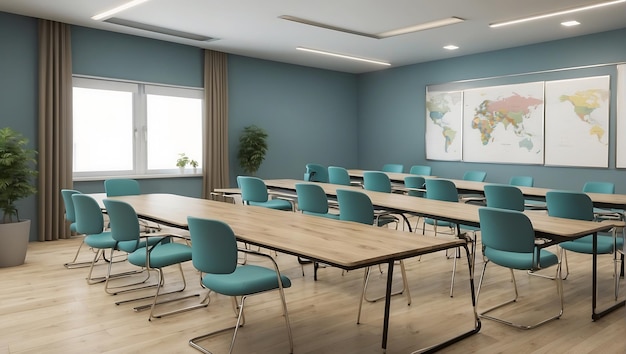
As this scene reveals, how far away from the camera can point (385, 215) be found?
199 inches

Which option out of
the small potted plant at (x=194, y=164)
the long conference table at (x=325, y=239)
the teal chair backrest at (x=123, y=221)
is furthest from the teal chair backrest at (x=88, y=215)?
the small potted plant at (x=194, y=164)

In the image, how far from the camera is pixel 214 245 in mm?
2863

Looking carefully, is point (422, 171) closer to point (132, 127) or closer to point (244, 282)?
point (132, 127)

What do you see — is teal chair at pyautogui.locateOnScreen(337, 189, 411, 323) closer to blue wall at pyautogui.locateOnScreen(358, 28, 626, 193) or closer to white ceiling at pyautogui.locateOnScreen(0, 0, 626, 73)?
white ceiling at pyautogui.locateOnScreen(0, 0, 626, 73)

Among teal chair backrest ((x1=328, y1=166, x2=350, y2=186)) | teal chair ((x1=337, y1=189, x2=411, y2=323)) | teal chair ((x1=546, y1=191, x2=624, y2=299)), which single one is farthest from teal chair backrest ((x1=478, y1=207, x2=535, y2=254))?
teal chair backrest ((x1=328, y1=166, x2=350, y2=186))

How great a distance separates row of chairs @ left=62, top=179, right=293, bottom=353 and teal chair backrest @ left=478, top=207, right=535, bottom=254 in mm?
1455

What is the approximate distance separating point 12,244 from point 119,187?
4.04 ft

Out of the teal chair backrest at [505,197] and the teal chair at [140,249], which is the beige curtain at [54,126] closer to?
the teal chair at [140,249]

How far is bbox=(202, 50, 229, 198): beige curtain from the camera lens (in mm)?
8781

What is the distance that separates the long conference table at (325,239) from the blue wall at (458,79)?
5.34 metres

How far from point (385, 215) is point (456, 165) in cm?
493

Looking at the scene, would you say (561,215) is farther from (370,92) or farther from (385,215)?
(370,92)

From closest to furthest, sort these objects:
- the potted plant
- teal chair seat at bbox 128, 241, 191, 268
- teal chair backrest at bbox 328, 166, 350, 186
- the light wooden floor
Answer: the light wooden floor < teal chair seat at bbox 128, 241, 191, 268 < teal chair backrest at bbox 328, 166, 350, 186 < the potted plant

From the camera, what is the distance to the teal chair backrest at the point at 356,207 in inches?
171
